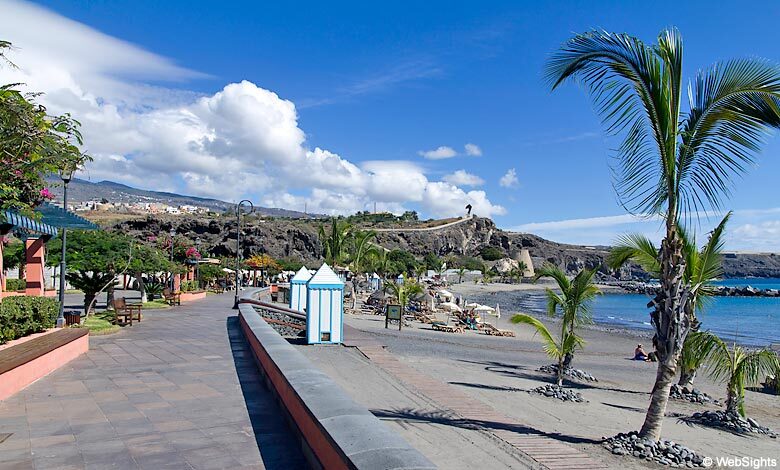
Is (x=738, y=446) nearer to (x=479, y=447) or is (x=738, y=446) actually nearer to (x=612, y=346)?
(x=479, y=447)

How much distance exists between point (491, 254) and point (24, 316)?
134 m

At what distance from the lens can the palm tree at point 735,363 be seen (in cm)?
932

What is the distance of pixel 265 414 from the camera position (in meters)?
5.44

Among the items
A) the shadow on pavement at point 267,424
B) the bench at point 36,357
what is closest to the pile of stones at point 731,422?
the shadow on pavement at point 267,424

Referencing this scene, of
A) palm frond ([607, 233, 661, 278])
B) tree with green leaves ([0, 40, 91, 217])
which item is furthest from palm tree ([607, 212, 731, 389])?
tree with green leaves ([0, 40, 91, 217])

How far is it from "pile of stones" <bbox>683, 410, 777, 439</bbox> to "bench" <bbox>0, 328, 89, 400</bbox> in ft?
32.7

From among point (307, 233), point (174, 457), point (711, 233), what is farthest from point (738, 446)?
point (307, 233)

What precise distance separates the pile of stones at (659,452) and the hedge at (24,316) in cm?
820

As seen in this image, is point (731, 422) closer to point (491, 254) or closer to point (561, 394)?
point (561, 394)

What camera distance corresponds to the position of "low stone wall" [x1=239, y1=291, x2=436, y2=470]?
3014mm

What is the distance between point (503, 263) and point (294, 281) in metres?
117

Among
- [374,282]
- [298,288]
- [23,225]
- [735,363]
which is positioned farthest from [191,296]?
[374,282]

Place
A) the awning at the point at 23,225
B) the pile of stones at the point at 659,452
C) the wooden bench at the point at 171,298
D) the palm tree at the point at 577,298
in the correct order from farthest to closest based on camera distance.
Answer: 1. the wooden bench at the point at 171,298
2. the palm tree at the point at 577,298
3. the awning at the point at 23,225
4. the pile of stones at the point at 659,452

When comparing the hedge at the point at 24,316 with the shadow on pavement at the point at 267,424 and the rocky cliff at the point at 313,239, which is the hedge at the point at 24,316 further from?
the rocky cliff at the point at 313,239
